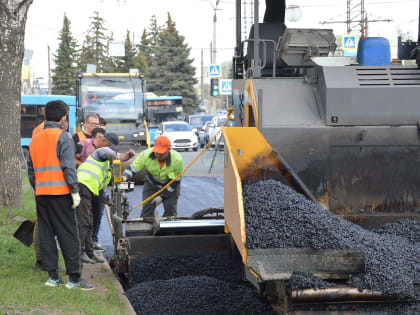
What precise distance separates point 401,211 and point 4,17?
683 cm

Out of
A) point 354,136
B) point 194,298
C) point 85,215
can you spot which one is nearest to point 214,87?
point 85,215

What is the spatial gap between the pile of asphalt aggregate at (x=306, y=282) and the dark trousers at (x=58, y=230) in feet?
8.79

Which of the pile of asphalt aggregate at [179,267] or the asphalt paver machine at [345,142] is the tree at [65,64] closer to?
the pile of asphalt aggregate at [179,267]

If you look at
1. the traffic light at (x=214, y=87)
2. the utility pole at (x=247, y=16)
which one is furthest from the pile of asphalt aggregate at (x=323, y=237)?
the traffic light at (x=214, y=87)

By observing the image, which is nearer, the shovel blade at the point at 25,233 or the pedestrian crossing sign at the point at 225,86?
the shovel blade at the point at 25,233

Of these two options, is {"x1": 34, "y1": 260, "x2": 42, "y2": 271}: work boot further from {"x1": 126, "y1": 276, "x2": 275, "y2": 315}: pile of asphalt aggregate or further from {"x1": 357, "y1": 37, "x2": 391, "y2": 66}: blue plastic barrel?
{"x1": 357, "y1": 37, "x2": 391, "y2": 66}: blue plastic barrel

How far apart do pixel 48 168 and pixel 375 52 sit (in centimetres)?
313

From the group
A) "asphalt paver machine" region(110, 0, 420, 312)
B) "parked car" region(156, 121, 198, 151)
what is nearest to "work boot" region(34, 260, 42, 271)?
"asphalt paver machine" region(110, 0, 420, 312)

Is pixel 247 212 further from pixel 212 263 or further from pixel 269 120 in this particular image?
pixel 212 263

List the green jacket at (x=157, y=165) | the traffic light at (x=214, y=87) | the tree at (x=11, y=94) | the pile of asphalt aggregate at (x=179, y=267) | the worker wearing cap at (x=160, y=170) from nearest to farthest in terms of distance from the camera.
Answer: the pile of asphalt aggregate at (x=179, y=267), the worker wearing cap at (x=160, y=170), the green jacket at (x=157, y=165), the tree at (x=11, y=94), the traffic light at (x=214, y=87)

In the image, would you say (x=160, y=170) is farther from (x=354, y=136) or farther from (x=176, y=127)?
(x=176, y=127)

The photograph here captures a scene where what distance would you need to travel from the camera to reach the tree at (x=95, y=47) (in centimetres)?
6975

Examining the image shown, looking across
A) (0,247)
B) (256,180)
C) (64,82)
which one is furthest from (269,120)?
(64,82)

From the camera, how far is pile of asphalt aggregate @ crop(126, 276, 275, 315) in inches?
222
